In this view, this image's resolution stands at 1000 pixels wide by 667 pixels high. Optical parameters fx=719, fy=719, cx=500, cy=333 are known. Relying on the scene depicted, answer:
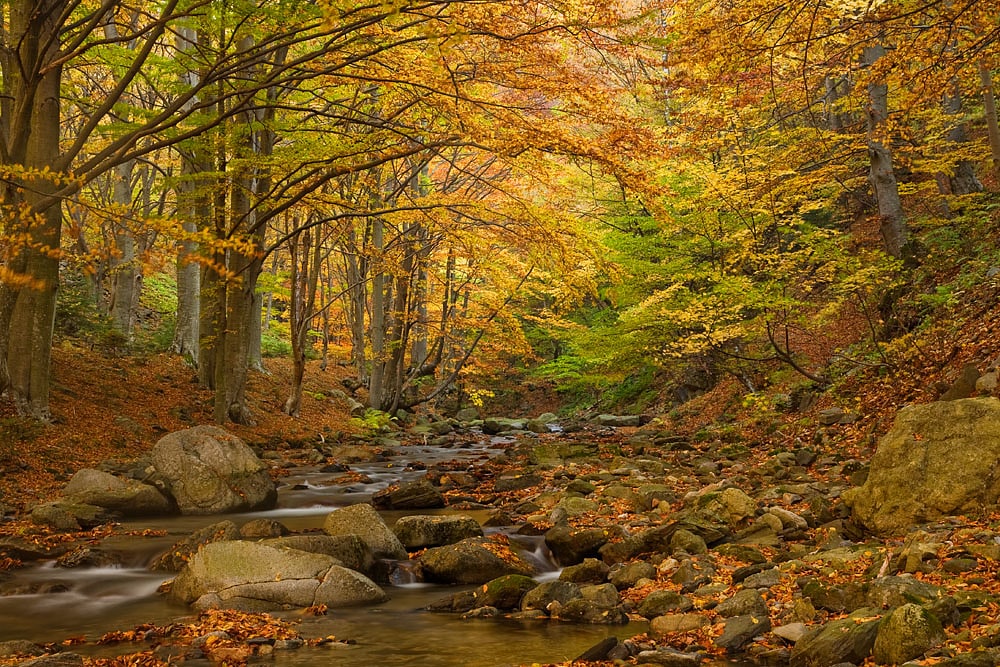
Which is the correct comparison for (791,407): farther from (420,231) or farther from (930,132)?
(420,231)

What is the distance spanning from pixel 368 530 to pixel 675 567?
11.1 ft

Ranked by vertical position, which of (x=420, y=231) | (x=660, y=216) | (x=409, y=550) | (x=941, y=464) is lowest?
(x=409, y=550)

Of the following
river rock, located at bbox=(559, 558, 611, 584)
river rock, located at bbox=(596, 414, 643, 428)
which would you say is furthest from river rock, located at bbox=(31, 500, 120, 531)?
river rock, located at bbox=(596, 414, 643, 428)

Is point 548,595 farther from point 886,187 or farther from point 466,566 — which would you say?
point 886,187

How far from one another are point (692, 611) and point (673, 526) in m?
2.08

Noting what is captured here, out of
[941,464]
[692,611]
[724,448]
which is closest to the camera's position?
[692,611]

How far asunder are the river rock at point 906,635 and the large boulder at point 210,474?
341 inches

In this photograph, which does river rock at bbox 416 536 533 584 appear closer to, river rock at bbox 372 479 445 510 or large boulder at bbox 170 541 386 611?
large boulder at bbox 170 541 386 611

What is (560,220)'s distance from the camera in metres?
15.0

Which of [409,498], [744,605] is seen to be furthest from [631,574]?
[409,498]

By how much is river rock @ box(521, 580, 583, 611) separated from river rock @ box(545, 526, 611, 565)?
137 cm

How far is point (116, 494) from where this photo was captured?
957 centimetres

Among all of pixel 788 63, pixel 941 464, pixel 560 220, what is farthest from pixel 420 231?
pixel 941 464

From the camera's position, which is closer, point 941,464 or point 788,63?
point 941,464
